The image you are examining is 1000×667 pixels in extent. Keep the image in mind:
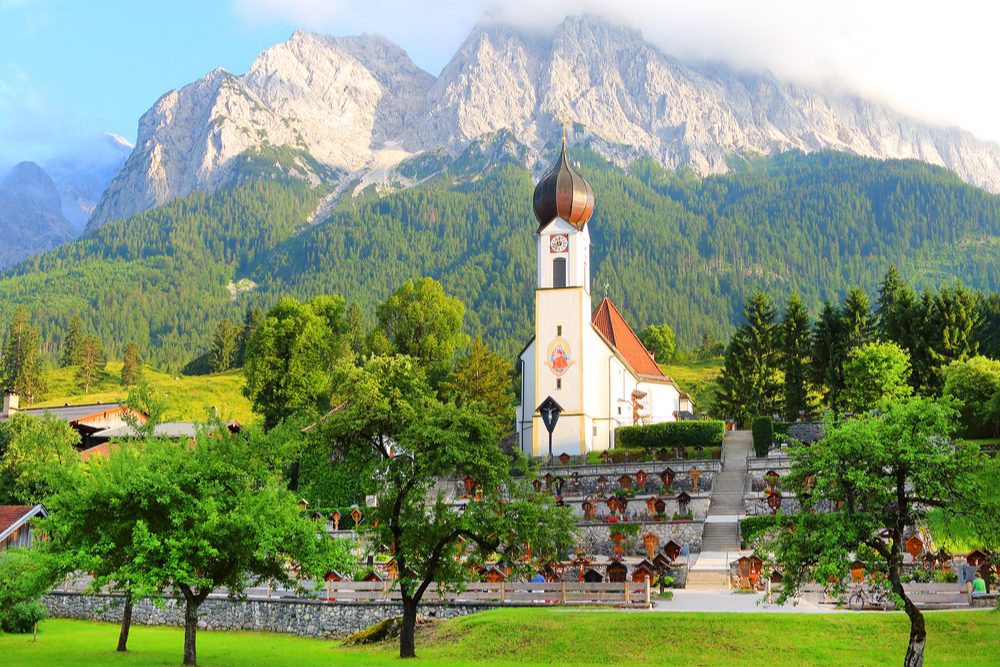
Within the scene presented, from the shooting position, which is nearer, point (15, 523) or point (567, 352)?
point (15, 523)

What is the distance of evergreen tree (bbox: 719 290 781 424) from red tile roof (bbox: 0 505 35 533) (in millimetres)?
46139

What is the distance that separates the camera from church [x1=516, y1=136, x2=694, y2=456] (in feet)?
215

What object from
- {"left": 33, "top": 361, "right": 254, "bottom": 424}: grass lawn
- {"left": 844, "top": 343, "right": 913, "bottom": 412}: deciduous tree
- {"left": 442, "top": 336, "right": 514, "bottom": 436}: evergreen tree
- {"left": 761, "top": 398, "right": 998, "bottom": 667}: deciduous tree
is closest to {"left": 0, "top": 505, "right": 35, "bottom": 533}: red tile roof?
{"left": 442, "top": 336, "right": 514, "bottom": 436}: evergreen tree

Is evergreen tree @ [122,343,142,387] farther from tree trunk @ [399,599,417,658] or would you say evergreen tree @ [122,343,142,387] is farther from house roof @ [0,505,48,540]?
tree trunk @ [399,599,417,658]

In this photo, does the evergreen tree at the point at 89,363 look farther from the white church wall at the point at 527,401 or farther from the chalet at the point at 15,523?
the chalet at the point at 15,523

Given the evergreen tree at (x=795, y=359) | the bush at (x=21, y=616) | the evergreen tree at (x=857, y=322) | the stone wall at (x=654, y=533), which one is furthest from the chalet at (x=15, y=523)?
the evergreen tree at (x=857, y=322)

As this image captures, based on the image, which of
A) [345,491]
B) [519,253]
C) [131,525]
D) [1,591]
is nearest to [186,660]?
[131,525]

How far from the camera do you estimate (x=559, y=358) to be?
219ft

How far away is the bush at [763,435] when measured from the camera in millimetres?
58438

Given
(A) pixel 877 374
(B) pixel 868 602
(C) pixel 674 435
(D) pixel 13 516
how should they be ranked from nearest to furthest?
(B) pixel 868 602 < (D) pixel 13 516 < (A) pixel 877 374 < (C) pixel 674 435

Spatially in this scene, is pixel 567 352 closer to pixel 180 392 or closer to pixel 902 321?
pixel 902 321

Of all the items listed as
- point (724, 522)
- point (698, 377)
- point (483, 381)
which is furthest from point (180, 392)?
point (724, 522)

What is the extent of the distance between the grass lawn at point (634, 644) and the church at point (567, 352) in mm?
33694

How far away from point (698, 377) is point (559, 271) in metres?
52.6
